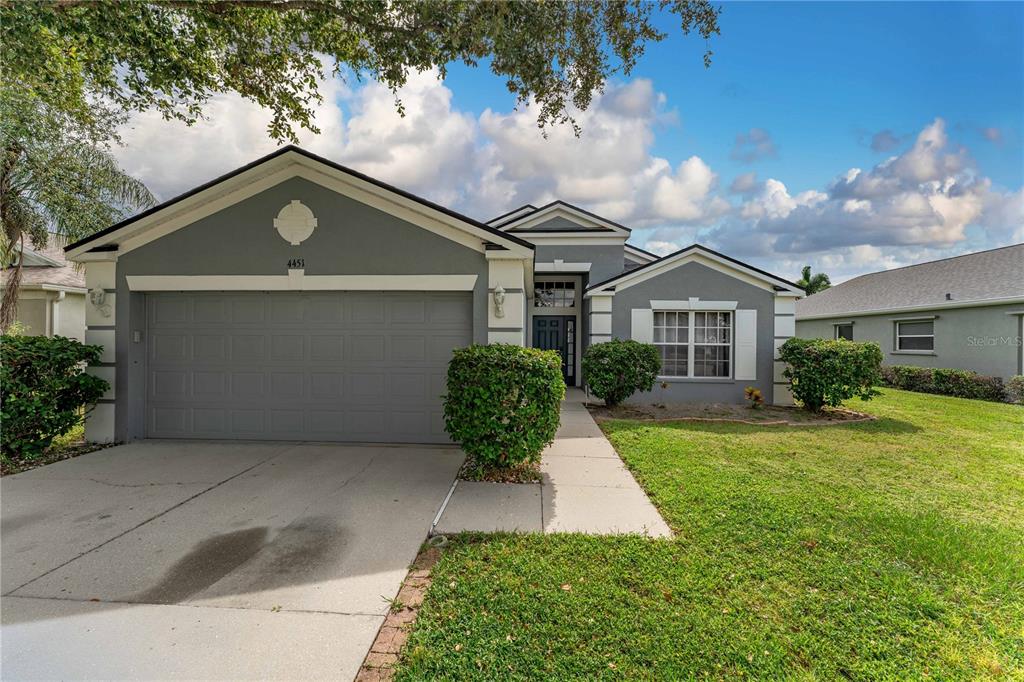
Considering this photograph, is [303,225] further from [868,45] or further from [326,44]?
[868,45]

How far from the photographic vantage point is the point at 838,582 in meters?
3.27

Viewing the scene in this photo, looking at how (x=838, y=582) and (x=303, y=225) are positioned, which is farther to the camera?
(x=303, y=225)

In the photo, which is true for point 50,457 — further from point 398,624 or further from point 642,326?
point 642,326

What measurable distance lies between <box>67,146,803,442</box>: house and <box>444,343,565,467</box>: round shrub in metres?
1.32

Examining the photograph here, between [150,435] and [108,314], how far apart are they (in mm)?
2067

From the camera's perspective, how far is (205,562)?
3486 millimetres

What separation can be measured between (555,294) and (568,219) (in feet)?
8.10

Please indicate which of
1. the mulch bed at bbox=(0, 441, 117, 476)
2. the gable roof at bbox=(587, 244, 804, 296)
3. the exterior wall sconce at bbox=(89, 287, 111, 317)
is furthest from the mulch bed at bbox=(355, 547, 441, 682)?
the gable roof at bbox=(587, 244, 804, 296)

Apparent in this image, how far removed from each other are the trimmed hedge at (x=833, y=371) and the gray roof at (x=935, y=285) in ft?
25.4

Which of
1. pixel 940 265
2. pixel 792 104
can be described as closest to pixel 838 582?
pixel 792 104

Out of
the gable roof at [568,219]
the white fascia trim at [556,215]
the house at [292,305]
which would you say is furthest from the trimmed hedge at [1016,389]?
the house at [292,305]

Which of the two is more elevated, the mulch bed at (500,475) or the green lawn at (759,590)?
the mulch bed at (500,475)

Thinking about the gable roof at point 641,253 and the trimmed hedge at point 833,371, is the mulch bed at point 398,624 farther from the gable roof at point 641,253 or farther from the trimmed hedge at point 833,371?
the gable roof at point 641,253

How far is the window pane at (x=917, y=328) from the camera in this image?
15.7m
